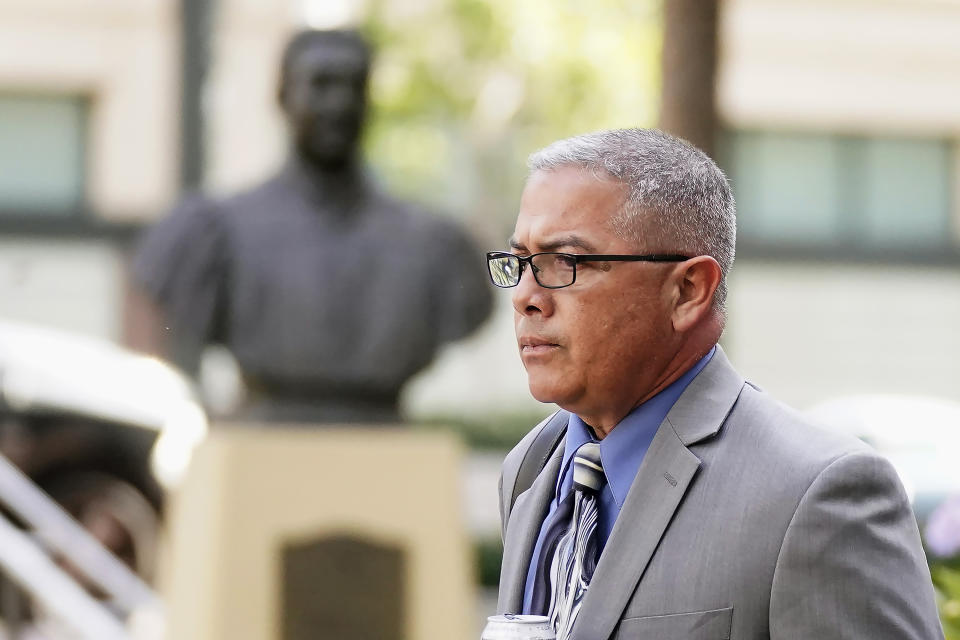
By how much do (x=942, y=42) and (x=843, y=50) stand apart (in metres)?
1.15

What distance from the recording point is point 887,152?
15.7 meters

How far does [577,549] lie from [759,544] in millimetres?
278

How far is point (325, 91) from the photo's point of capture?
6.13 m

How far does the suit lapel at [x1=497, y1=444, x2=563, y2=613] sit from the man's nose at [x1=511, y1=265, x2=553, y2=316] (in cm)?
29

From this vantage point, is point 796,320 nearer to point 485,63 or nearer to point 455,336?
point 485,63

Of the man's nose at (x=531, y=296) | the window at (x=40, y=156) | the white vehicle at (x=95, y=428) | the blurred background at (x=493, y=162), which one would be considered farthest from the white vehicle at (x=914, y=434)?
the man's nose at (x=531, y=296)

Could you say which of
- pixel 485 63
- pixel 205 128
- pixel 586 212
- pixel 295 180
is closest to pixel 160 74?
pixel 205 128

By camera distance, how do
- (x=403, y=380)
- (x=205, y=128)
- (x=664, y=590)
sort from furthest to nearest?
(x=205, y=128), (x=403, y=380), (x=664, y=590)

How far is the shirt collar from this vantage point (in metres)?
2.16

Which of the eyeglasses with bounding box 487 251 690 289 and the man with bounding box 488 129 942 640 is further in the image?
the eyeglasses with bounding box 487 251 690 289

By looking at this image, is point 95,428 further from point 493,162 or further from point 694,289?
point 694,289

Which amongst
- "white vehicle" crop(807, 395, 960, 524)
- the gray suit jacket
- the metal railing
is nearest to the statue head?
the metal railing

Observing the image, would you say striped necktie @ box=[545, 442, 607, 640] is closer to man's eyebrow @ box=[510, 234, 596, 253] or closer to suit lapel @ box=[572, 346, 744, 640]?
suit lapel @ box=[572, 346, 744, 640]

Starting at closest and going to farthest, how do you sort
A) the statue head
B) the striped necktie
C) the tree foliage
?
1. the striped necktie
2. the statue head
3. the tree foliage
